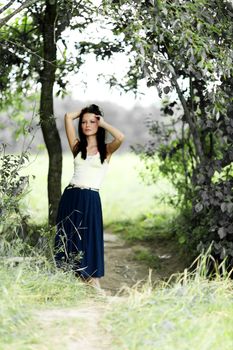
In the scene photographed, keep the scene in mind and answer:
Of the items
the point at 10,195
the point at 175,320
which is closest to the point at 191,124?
the point at 10,195

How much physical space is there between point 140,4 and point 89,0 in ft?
1.69

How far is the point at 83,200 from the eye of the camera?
617cm

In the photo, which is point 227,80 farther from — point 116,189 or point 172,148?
point 116,189

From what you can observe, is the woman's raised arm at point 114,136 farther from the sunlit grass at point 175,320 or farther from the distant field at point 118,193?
the distant field at point 118,193

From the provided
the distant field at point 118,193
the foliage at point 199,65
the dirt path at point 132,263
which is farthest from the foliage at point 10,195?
the distant field at point 118,193

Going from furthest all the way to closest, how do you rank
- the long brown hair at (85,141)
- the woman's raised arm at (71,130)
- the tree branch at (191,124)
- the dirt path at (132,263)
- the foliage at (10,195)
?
1. the dirt path at (132,263)
2. the tree branch at (191,124)
3. the woman's raised arm at (71,130)
4. the long brown hair at (85,141)
5. the foliage at (10,195)

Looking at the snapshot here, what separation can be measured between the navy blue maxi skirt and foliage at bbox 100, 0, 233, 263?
1049mm

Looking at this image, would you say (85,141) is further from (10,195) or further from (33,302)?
(33,302)

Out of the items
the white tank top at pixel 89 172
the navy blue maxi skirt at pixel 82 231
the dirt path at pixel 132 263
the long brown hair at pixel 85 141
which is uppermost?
the long brown hair at pixel 85 141

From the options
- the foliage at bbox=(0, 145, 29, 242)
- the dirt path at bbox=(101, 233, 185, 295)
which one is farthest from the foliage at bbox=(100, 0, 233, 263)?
the foliage at bbox=(0, 145, 29, 242)

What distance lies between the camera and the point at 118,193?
1476 cm

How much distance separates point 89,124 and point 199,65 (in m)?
1.17

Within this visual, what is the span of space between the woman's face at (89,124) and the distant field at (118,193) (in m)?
2.56

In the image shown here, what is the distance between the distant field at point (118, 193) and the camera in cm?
1147
